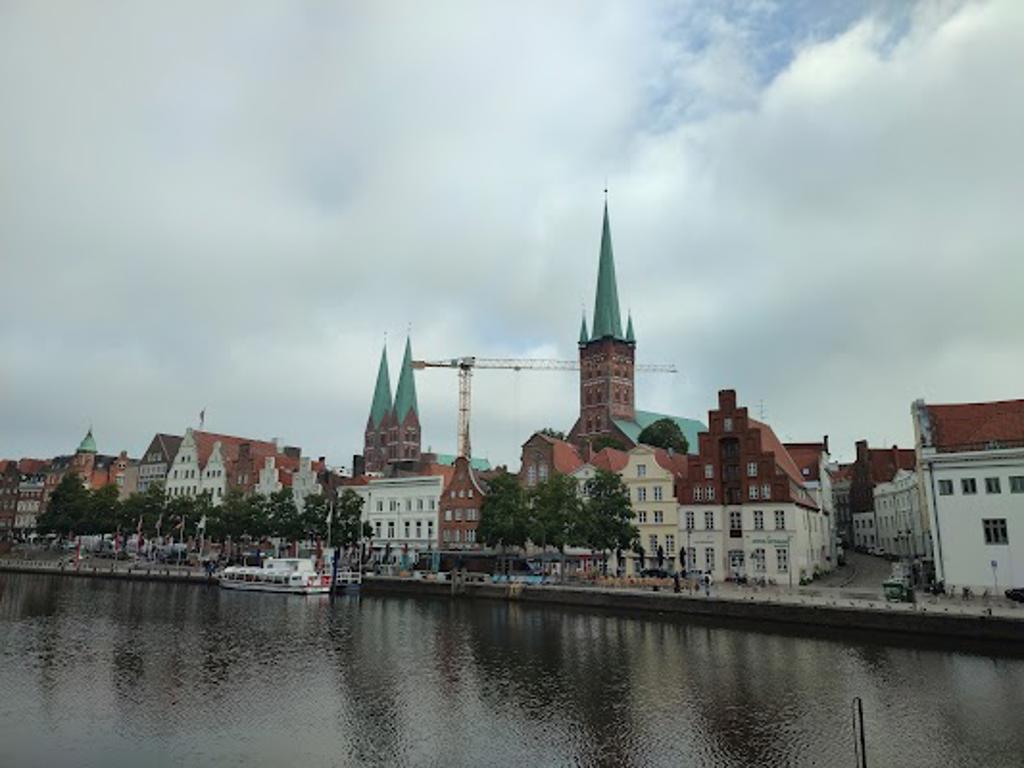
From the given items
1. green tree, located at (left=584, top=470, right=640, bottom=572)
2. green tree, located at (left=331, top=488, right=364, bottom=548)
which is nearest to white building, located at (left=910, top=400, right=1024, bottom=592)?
green tree, located at (left=584, top=470, right=640, bottom=572)

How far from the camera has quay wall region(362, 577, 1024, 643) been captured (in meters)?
43.2

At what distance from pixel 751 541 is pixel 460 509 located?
121 feet

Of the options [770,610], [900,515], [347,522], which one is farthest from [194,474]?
[900,515]

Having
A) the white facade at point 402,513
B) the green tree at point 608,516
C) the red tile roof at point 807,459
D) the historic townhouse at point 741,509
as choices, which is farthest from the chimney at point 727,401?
the white facade at point 402,513

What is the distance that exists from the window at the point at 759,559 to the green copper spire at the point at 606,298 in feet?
345

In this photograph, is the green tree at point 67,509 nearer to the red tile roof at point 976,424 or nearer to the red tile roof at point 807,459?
the red tile roof at point 807,459

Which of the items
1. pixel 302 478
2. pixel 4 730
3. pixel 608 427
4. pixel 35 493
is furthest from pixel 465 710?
pixel 35 493

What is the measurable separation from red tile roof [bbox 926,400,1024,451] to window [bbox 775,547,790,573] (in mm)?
17353

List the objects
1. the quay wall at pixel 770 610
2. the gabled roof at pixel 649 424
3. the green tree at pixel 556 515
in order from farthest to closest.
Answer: the gabled roof at pixel 649 424, the green tree at pixel 556 515, the quay wall at pixel 770 610

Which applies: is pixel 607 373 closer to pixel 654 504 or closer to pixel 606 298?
pixel 606 298

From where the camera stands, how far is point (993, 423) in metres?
60.0

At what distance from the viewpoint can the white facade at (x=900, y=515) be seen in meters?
100

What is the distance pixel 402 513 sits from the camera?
104062 mm

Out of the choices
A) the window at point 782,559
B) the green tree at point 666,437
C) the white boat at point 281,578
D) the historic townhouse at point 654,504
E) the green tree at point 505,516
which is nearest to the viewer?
the window at point 782,559
